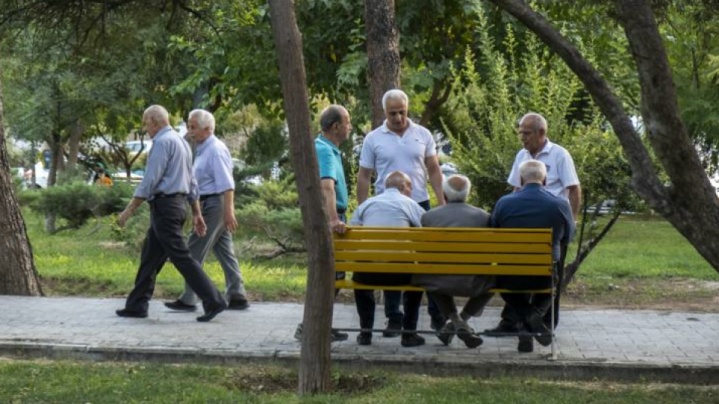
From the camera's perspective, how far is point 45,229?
2588 centimetres

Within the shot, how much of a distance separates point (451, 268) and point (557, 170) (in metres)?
1.45

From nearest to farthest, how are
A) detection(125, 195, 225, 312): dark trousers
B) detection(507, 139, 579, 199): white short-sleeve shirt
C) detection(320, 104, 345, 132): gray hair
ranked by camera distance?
detection(320, 104, 345, 132): gray hair
detection(507, 139, 579, 199): white short-sleeve shirt
detection(125, 195, 225, 312): dark trousers

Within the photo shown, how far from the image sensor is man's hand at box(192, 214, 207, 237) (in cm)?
1113

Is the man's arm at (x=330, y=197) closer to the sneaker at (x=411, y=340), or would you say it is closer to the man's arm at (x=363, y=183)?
the man's arm at (x=363, y=183)

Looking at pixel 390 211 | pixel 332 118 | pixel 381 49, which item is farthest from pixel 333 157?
pixel 381 49

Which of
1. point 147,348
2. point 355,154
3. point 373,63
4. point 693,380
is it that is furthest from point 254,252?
point 693,380

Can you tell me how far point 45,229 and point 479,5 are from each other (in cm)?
1167

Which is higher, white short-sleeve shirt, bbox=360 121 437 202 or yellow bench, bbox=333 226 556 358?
white short-sleeve shirt, bbox=360 121 437 202

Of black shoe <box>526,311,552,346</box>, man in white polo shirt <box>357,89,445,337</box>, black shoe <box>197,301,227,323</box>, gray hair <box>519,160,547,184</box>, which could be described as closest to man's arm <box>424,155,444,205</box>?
man in white polo shirt <box>357,89,445,337</box>

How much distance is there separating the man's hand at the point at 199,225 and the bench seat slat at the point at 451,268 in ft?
6.96

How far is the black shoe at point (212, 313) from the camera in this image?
10.9 metres

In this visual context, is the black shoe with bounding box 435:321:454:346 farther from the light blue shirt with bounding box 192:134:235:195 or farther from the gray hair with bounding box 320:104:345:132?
the light blue shirt with bounding box 192:134:235:195

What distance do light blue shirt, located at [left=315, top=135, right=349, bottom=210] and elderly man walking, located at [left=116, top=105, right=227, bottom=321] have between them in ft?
4.82

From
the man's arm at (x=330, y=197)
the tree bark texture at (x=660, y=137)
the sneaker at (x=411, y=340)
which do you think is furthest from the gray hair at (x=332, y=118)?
the tree bark texture at (x=660, y=137)
